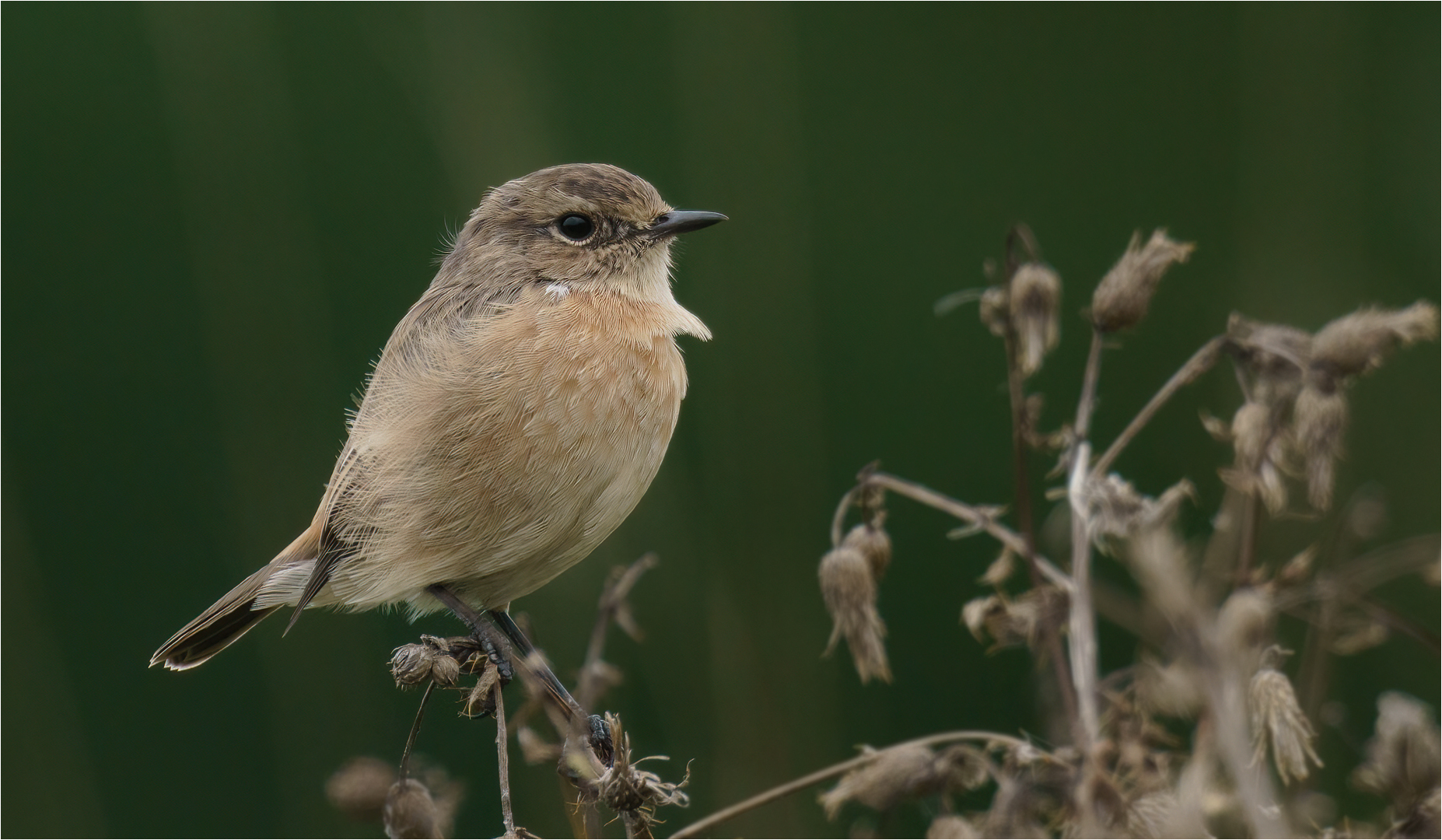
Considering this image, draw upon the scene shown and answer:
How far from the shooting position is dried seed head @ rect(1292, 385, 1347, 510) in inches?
96.0

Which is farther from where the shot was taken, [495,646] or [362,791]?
[495,646]

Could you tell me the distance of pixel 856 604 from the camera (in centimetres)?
259

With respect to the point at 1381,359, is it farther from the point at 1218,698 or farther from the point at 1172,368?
the point at 1172,368

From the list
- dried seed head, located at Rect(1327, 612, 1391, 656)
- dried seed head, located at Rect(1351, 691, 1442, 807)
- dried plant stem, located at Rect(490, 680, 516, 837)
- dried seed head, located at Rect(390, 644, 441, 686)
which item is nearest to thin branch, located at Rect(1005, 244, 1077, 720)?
dried seed head, located at Rect(1351, 691, 1442, 807)

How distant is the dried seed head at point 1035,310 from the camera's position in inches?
108

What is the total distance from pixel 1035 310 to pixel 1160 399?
15.7 inches

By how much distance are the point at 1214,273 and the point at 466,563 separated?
326 cm

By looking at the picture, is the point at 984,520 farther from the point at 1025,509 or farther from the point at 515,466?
the point at 515,466

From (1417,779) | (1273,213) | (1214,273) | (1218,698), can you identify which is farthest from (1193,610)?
(1214,273)

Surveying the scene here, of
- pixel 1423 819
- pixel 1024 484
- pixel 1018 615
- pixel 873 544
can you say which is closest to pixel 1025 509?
pixel 1024 484

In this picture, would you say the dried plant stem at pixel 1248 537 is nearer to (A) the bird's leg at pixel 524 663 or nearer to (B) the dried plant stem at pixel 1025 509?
(B) the dried plant stem at pixel 1025 509

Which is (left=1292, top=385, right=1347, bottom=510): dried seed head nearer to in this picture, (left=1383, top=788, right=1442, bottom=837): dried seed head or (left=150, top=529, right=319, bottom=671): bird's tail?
(left=1383, top=788, right=1442, bottom=837): dried seed head

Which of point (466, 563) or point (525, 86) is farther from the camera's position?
point (525, 86)

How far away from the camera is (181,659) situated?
2.99 m
